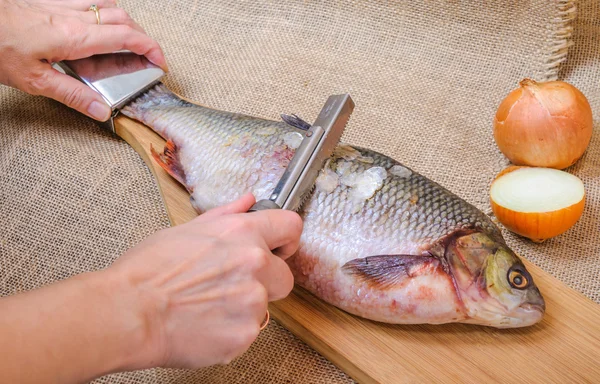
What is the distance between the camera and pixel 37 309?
832mm

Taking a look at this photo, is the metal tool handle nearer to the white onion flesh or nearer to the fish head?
the fish head

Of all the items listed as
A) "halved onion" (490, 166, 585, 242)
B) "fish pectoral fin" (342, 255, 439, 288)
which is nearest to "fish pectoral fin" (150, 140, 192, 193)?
"fish pectoral fin" (342, 255, 439, 288)

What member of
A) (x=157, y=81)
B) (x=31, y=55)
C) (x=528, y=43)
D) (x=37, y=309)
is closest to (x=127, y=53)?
(x=157, y=81)

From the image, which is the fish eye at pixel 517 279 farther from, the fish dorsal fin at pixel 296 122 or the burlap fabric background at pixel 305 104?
the fish dorsal fin at pixel 296 122

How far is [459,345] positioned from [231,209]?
556 mm

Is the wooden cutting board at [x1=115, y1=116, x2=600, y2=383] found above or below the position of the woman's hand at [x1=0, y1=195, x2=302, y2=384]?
below

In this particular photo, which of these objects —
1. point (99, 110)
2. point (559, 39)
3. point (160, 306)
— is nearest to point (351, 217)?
point (160, 306)

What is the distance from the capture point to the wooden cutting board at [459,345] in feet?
3.77

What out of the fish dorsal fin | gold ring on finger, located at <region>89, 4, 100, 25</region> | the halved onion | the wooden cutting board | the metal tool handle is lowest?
the wooden cutting board

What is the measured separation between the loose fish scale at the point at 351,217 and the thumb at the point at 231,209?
0.17m

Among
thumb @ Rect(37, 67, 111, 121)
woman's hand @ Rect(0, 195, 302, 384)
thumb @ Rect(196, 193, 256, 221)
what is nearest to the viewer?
woman's hand @ Rect(0, 195, 302, 384)

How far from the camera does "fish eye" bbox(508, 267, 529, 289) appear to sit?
111 cm

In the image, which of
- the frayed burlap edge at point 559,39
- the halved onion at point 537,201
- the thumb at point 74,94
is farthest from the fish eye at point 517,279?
the thumb at point 74,94

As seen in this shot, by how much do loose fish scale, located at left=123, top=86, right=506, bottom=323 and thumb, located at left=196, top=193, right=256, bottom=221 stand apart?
17 centimetres
